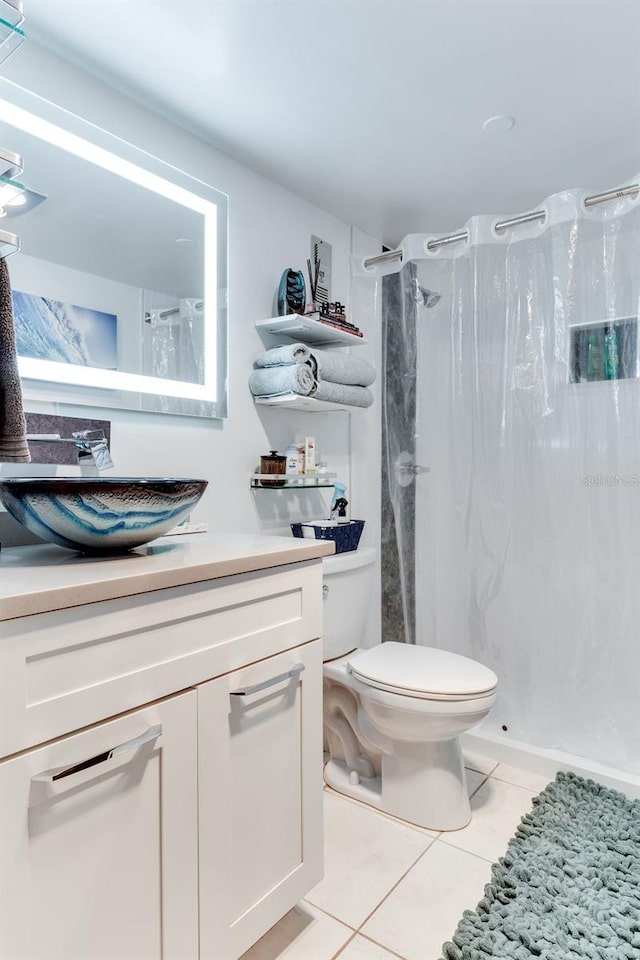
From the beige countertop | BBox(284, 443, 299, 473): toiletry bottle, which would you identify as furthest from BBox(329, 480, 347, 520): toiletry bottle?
the beige countertop

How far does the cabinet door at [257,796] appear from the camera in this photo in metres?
1.01

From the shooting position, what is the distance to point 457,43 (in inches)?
53.7

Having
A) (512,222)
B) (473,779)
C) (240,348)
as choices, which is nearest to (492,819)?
(473,779)

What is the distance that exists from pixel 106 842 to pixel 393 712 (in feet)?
3.05

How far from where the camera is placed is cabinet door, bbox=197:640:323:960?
39.7 inches

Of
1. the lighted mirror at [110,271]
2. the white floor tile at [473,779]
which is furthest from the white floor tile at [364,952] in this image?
the lighted mirror at [110,271]

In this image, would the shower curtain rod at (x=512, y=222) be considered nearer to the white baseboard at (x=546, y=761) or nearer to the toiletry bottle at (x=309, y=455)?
the toiletry bottle at (x=309, y=455)

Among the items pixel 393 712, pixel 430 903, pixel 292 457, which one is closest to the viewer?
pixel 430 903

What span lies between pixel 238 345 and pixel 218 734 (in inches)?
48.5

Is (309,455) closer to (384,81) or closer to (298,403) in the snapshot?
(298,403)

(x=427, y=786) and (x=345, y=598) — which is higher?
(x=345, y=598)

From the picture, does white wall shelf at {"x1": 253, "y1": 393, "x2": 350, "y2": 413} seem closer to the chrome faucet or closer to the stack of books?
the stack of books

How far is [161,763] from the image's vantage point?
0.92 meters

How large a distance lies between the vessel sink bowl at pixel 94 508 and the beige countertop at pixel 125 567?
0.04 metres
